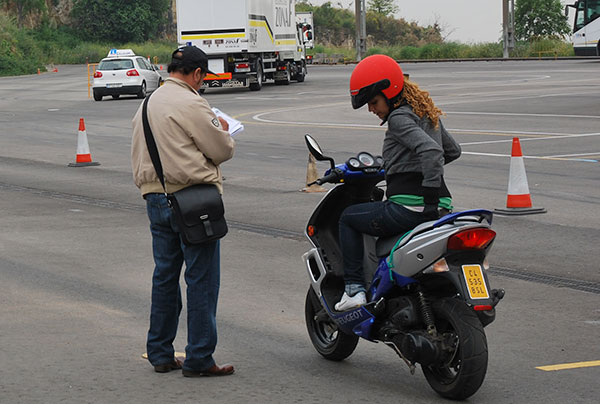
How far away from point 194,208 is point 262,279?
10.5ft

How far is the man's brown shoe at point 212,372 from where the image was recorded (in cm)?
585

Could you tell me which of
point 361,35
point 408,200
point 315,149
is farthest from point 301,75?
point 408,200

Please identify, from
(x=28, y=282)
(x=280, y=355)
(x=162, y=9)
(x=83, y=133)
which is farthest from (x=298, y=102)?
(x=162, y=9)

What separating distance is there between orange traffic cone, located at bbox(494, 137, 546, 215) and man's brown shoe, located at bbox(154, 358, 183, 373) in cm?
676

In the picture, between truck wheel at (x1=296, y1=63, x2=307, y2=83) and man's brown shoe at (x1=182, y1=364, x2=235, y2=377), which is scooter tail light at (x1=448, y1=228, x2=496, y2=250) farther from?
truck wheel at (x1=296, y1=63, x2=307, y2=83)

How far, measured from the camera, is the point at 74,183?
52.2 feet

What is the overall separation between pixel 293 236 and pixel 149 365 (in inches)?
192

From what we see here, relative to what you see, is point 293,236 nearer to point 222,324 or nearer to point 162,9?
point 222,324

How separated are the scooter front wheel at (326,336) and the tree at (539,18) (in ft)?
299

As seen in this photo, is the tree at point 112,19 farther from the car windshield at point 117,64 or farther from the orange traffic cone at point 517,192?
the orange traffic cone at point 517,192

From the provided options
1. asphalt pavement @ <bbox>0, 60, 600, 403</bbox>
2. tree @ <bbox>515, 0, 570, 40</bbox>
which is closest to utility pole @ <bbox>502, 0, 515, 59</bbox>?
tree @ <bbox>515, 0, 570, 40</bbox>

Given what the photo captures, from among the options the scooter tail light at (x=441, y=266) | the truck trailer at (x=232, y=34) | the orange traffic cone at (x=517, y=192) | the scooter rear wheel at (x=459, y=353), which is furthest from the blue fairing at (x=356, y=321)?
the truck trailer at (x=232, y=34)

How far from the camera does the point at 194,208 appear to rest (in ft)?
18.4

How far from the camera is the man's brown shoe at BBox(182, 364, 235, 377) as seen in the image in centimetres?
585
